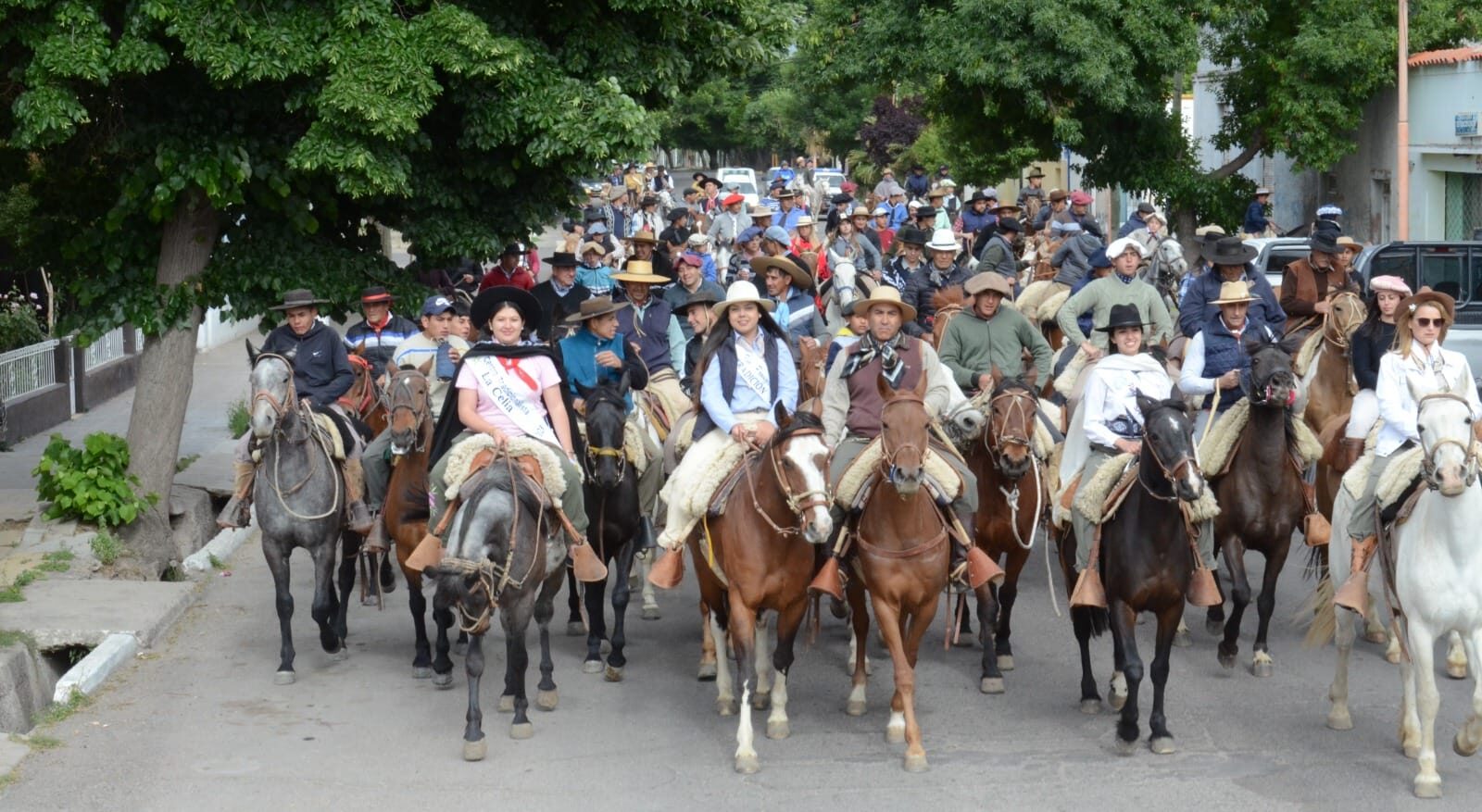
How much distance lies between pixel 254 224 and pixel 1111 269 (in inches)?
310

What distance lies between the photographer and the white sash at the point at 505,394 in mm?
11023

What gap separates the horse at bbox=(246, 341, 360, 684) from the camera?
12023 millimetres

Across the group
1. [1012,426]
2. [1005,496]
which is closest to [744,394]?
[1012,426]

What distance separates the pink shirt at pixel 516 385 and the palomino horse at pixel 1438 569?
201 inches

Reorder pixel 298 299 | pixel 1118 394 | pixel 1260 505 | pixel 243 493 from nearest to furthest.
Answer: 1. pixel 1118 394
2. pixel 1260 505
3. pixel 243 493
4. pixel 298 299

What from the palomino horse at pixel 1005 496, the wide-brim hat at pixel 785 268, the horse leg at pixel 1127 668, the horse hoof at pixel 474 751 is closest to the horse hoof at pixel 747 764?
the horse hoof at pixel 474 751

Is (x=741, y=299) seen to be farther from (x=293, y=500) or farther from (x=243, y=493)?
(x=243, y=493)

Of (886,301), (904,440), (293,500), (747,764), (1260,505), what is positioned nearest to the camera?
(904,440)

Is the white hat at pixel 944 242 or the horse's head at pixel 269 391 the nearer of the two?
the horse's head at pixel 269 391

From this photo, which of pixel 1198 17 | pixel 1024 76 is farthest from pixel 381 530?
pixel 1198 17

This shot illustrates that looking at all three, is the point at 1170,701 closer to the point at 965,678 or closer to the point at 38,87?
the point at 965,678

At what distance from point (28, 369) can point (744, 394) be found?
13.4 metres

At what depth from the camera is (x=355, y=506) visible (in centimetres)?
1273

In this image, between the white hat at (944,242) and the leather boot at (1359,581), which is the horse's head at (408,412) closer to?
the leather boot at (1359,581)
